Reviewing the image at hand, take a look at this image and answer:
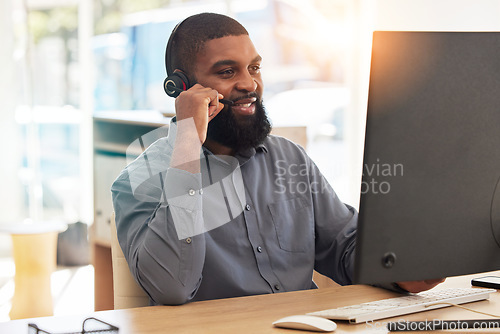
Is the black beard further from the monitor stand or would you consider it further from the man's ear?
the monitor stand

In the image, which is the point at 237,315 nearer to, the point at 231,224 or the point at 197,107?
the point at 231,224

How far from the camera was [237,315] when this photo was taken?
116 cm

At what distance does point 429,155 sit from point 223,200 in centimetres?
74

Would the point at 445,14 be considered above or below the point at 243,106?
above

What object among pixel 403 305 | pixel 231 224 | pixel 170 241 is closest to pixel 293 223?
pixel 231 224

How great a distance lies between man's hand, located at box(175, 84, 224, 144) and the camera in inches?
57.2

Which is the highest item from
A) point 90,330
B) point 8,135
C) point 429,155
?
point 8,135

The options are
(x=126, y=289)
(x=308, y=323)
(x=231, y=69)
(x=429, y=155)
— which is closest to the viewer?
(x=429, y=155)

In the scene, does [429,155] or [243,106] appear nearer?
[429,155]

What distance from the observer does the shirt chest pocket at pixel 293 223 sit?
1.60m

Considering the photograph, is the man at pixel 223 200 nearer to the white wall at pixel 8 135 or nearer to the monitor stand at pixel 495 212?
the monitor stand at pixel 495 212

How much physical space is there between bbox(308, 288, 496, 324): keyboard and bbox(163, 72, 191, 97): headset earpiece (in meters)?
0.77

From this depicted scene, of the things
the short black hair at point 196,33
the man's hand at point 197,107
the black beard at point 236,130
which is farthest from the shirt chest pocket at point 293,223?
the short black hair at point 196,33

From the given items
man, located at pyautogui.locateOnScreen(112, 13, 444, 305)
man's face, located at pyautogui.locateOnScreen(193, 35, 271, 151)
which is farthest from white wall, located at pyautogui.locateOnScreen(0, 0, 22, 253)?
man's face, located at pyautogui.locateOnScreen(193, 35, 271, 151)
